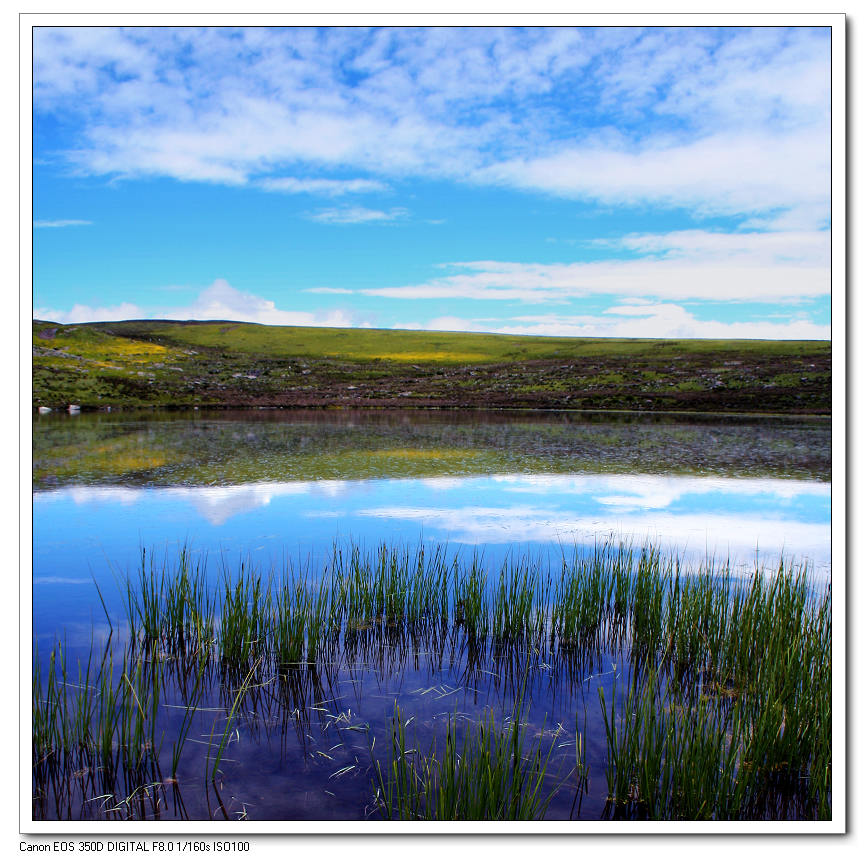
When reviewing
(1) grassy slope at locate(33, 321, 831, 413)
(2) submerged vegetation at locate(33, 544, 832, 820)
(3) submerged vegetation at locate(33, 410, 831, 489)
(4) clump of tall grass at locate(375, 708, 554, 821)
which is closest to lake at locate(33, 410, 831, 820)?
(2) submerged vegetation at locate(33, 544, 832, 820)

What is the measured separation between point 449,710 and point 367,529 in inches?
216

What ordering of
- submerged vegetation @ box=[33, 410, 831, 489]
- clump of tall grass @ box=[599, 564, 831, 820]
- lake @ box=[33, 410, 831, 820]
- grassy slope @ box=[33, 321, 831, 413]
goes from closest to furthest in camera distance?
clump of tall grass @ box=[599, 564, 831, 820] → lake @ box=[33, 410, 831, 820] → submerged vegetation @ box=[33, 410, 831, 489] → grassy slope @ box=[33, 321, 831, 413]

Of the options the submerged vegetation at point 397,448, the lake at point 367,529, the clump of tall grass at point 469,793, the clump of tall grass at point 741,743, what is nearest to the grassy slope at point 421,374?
the submerged vegetation at point 397,448

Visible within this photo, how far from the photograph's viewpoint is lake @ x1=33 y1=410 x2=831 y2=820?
13.1 feet

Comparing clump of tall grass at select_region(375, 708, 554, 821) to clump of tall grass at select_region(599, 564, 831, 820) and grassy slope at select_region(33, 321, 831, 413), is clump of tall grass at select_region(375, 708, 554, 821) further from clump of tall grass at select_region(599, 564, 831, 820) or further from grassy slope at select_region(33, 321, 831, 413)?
grassy slope at select_region(33, 321, 831, 413)

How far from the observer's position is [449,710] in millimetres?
4555

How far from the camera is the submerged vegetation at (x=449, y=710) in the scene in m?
3.48

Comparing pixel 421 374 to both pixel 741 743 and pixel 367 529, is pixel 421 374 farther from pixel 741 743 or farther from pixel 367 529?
pixel 741 743

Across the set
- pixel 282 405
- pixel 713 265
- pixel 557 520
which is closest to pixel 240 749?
pixel 557 520

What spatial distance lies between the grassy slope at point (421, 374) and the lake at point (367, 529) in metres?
18.4

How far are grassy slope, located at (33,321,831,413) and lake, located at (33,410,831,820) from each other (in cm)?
1838

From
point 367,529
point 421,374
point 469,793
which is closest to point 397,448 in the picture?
point 367,529

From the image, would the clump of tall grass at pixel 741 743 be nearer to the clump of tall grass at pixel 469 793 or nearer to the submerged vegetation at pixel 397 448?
the clump of tall grass at pixel 469 793

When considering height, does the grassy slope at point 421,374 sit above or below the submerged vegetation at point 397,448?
above
